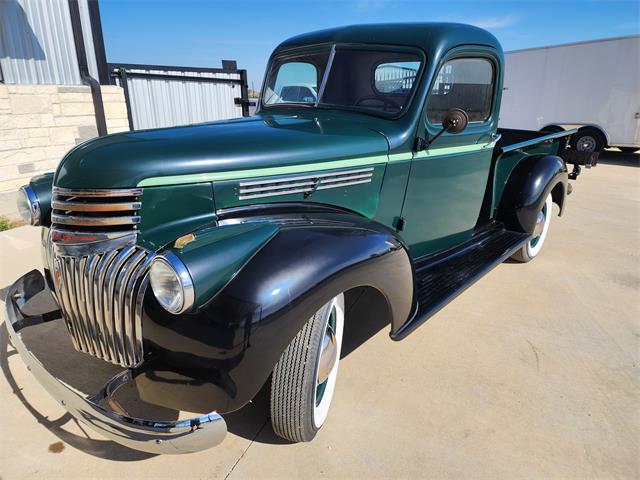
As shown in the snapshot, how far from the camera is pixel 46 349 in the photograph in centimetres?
263

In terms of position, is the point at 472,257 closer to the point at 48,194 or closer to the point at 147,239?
the point at 147,239

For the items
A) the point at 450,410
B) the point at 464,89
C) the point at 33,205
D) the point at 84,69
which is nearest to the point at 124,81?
the point at 84,69

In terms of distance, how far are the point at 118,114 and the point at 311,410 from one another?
611cm

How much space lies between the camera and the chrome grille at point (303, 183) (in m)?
1.98

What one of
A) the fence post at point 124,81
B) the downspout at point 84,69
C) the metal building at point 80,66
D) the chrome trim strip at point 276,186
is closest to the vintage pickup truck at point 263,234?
the chrome trim strip at point 276,186

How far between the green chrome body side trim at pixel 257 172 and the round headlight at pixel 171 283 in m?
0.42

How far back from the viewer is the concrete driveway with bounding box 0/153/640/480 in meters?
1.92

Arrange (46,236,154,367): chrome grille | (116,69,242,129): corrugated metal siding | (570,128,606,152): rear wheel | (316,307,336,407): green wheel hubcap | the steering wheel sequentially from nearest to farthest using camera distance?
1. (46,236,154,367): chrome grille
2. (316,307,336,407): green wheel hubcap
3. the steering wheel
4. (116,69,242,129): corrugated metal siding
5. (570,128,606,152): rear wheel

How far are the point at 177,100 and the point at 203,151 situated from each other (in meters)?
7.19

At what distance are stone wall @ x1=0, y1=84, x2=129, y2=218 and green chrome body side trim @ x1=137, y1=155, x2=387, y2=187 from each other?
466 centimetres

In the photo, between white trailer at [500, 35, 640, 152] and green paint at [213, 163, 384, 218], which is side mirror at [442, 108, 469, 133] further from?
white trailer at [500, 35, 640, 152]

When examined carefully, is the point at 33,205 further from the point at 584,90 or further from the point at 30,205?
the point at 584,90

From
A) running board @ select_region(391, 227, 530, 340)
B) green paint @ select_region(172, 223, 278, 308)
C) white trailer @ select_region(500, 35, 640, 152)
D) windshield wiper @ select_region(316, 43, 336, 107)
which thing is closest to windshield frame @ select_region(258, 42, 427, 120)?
windshield wiper @ select_region(316, 43, 336, 107)

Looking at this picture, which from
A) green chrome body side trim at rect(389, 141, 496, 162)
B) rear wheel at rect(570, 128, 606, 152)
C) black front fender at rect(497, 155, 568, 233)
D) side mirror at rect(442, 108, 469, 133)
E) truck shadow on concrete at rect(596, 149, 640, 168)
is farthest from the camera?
rear wheel at rect(570, 128, 606, 152)
